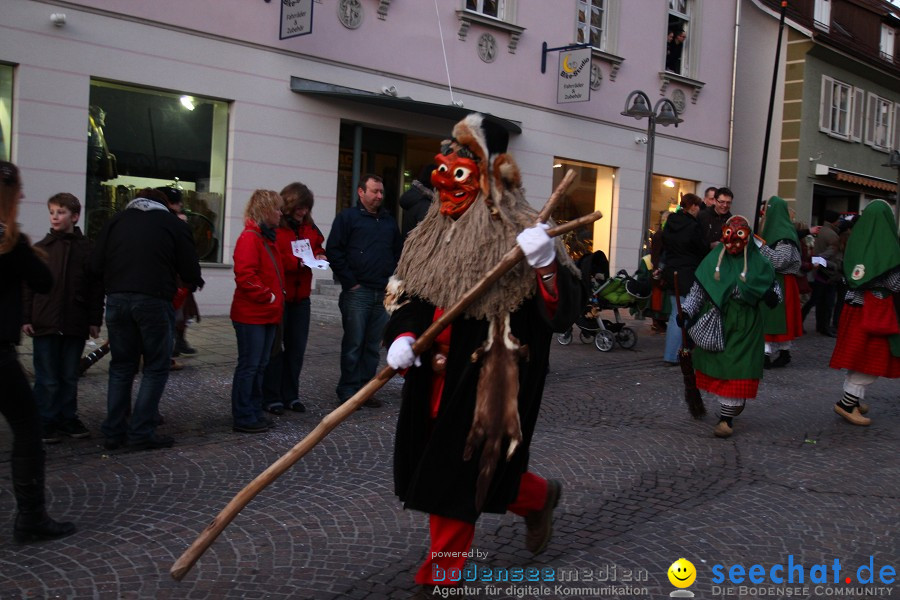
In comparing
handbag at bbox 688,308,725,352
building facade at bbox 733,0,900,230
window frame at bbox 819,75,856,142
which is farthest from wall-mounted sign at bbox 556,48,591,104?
window frame at bbox 819,75,856,142

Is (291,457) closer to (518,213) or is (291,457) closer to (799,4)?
(518,213)

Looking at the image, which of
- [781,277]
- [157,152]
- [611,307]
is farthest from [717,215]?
[157,152]

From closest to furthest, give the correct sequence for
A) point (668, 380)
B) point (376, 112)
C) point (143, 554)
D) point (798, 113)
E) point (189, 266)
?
point (143, 554)
point (189, 266)
point (668, 380)
point (376, 112)
point (798, 113)

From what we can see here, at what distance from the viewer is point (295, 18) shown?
1205 centimetres

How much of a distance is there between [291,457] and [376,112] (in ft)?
35.6

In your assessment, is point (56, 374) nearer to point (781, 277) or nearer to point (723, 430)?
point (723, 430)

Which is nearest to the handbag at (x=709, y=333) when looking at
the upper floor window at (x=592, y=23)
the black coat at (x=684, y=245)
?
the black coat at (x=684, y=245)

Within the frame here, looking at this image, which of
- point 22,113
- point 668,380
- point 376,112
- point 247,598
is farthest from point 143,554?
point 376,112

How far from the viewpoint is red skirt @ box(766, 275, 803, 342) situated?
10.1 meters

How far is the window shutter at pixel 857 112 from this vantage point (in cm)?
2398

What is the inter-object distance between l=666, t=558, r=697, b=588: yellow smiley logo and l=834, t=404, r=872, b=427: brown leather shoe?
398 cm

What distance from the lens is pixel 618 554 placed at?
13.6ft

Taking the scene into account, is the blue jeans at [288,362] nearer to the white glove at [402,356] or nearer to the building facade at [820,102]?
the white glove at [402,356]

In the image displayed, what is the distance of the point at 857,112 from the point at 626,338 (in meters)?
16.6
